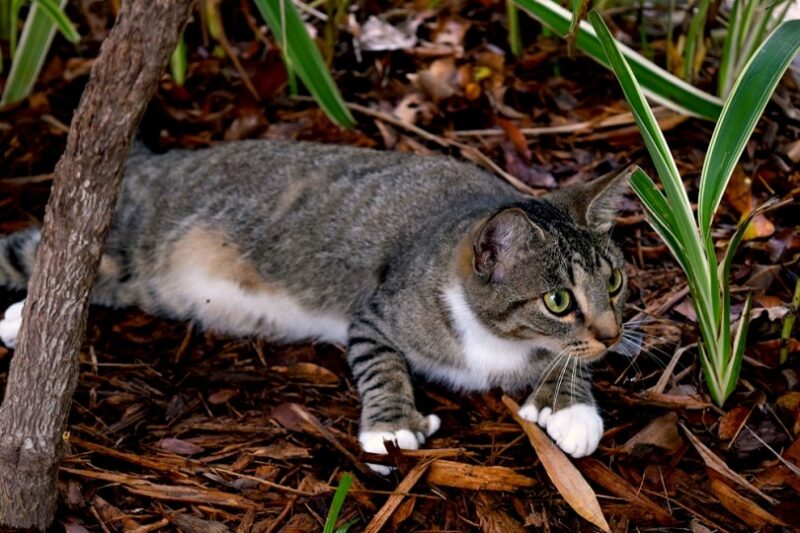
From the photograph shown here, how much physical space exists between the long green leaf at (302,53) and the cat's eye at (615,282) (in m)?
1.39

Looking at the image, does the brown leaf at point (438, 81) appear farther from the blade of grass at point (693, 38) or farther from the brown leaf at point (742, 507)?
the brown leaf at point (742, 507)

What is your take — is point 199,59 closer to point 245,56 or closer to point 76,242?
point 245,56

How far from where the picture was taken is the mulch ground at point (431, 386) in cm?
230

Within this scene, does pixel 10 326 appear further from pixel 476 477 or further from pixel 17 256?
pixel 476 477

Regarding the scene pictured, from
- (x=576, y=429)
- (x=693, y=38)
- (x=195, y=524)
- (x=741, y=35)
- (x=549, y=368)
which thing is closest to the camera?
(x=195, y=524)

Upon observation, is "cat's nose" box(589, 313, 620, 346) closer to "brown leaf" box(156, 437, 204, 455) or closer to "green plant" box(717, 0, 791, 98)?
"brown leaf" box(156, 437, 204, 455)

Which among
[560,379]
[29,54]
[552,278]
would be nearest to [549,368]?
[560,379]

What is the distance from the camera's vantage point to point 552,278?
8.13 feet

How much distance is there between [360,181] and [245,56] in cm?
114

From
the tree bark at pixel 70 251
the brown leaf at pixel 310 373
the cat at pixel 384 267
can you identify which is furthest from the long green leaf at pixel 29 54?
the tree bark at pixel 70 251

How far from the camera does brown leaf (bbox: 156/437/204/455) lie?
2498mm

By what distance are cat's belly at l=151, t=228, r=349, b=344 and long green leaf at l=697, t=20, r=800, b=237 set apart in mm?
1321

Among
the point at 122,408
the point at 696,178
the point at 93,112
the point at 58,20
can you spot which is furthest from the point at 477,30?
the point at 93,112

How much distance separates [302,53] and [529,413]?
1620 millimetres
